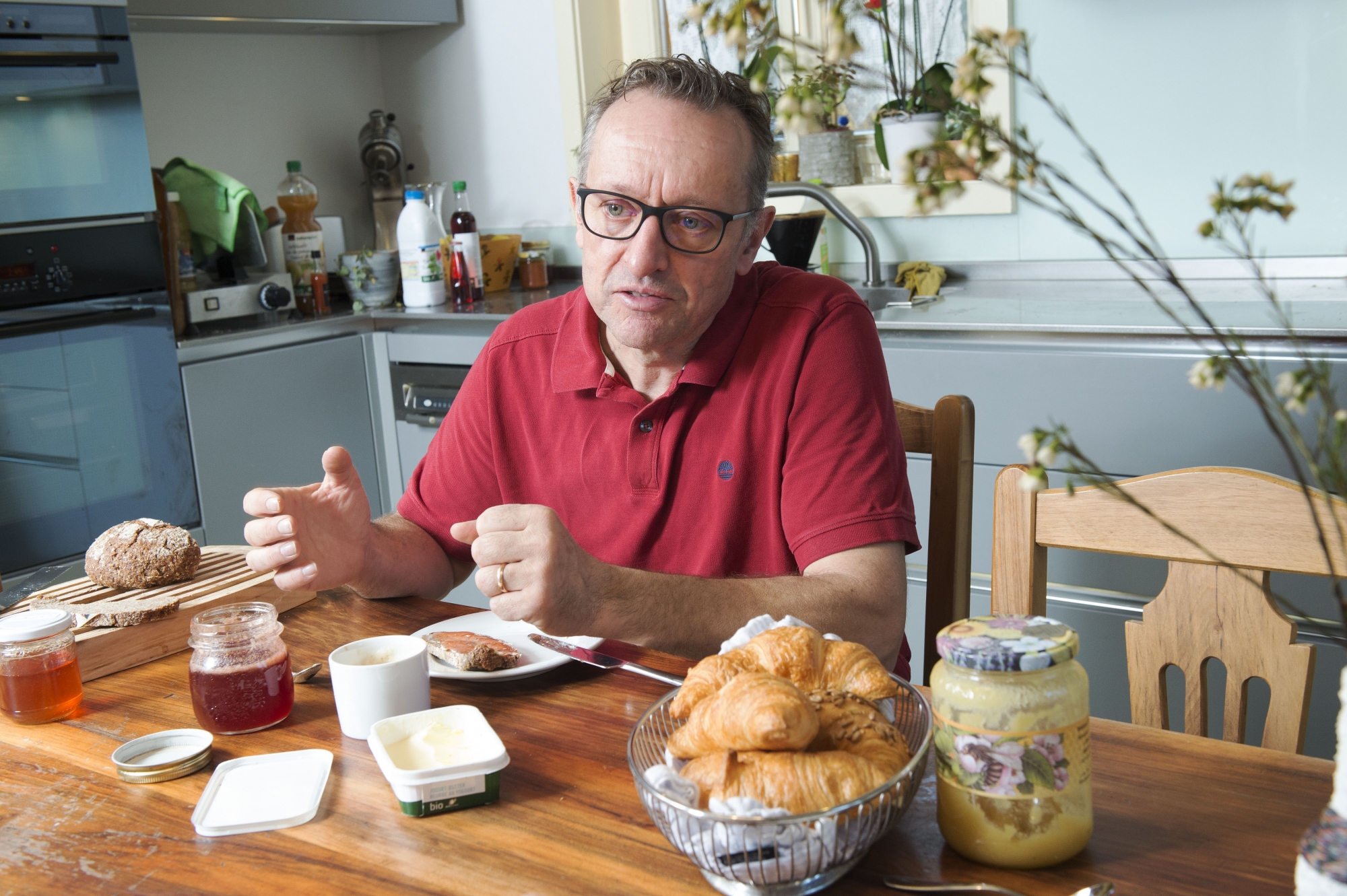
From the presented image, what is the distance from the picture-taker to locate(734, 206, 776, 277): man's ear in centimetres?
145

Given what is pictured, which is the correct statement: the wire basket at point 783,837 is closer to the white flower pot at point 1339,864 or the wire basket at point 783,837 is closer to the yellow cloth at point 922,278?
the white flower pot at point 1339,864

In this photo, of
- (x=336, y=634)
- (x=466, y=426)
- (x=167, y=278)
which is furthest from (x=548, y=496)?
(x=167, y=278)

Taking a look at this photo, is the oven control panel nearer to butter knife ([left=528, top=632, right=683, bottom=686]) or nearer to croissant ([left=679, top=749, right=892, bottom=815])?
butter knife ([left=528, top=632, right=683, bottom=686])

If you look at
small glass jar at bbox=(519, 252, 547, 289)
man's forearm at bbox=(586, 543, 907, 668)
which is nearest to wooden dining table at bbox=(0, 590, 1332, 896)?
man's forearm at bbox=(586, 543, 907, 668)

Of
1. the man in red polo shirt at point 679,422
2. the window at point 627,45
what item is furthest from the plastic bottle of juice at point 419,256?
the man in red polo shirt at point 679,422

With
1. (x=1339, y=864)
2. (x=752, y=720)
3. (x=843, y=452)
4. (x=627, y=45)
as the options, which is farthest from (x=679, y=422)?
(x=627, y=45)

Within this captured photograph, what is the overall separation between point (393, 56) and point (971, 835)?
11.4ft

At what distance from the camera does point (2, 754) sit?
0.96 metres

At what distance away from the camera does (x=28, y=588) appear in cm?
130

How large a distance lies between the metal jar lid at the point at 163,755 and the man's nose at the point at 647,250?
691mm

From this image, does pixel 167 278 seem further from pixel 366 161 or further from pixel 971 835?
pixel 971 835

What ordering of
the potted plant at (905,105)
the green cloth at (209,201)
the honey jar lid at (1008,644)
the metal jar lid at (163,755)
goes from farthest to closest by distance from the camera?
the green cloth at (209,201), the potted plant at (905,105), the metal jar lid at (163,755), the honey jar lid at (1008,644)

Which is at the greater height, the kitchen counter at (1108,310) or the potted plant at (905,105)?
the potted plant at (905,105)

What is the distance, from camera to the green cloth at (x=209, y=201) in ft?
9.54
